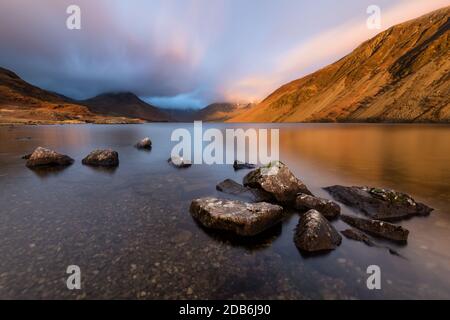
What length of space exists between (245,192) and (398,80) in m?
164

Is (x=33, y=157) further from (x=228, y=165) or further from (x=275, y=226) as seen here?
(x=275, y=226)

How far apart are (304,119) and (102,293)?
205 m

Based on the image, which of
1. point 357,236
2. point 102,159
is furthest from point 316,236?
point 102,159

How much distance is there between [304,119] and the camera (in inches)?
7643

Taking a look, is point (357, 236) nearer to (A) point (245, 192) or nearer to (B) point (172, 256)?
(A) point (245, 192)

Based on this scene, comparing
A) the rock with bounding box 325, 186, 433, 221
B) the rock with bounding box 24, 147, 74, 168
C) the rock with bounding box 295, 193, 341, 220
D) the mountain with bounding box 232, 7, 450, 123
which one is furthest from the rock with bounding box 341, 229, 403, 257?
the mountain with bounding box 232, 7, 450, 123

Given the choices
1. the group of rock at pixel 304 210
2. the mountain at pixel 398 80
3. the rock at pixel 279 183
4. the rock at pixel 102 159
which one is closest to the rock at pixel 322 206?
the group of rock at pixel 304 210

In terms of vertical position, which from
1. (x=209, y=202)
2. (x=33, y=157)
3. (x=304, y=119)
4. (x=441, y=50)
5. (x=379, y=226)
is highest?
(x=441, y=50)

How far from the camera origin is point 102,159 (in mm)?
19844

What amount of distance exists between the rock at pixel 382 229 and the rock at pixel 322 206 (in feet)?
2.46

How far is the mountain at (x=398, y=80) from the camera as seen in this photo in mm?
108250
